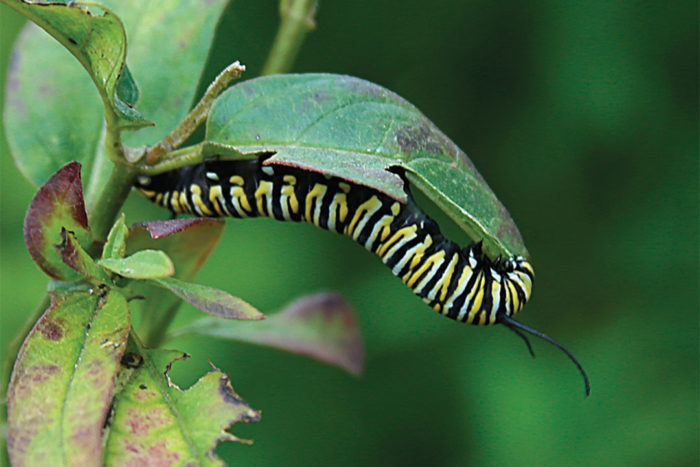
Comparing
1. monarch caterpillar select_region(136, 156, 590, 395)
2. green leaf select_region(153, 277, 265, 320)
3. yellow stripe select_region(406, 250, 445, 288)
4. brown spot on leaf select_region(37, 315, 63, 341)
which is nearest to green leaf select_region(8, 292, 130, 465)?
brown spot on leaf select_region(37, 315, 63, 341)

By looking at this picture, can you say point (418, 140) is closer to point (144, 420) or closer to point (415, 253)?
point (415, 253)

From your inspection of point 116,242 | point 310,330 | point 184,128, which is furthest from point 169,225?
point 310,330

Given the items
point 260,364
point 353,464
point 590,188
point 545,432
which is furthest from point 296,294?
point 590,188

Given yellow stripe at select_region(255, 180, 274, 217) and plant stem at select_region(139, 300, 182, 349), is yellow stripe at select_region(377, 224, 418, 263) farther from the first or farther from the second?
plant stem at select_region(139, 300, 182, 349)

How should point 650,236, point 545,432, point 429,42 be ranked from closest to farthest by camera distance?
1. point 545,432
2. point 650,236
3. point 429,42

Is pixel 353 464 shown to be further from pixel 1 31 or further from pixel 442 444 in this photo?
pixel 1 31

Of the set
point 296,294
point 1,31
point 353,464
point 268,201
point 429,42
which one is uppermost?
point 429,42
